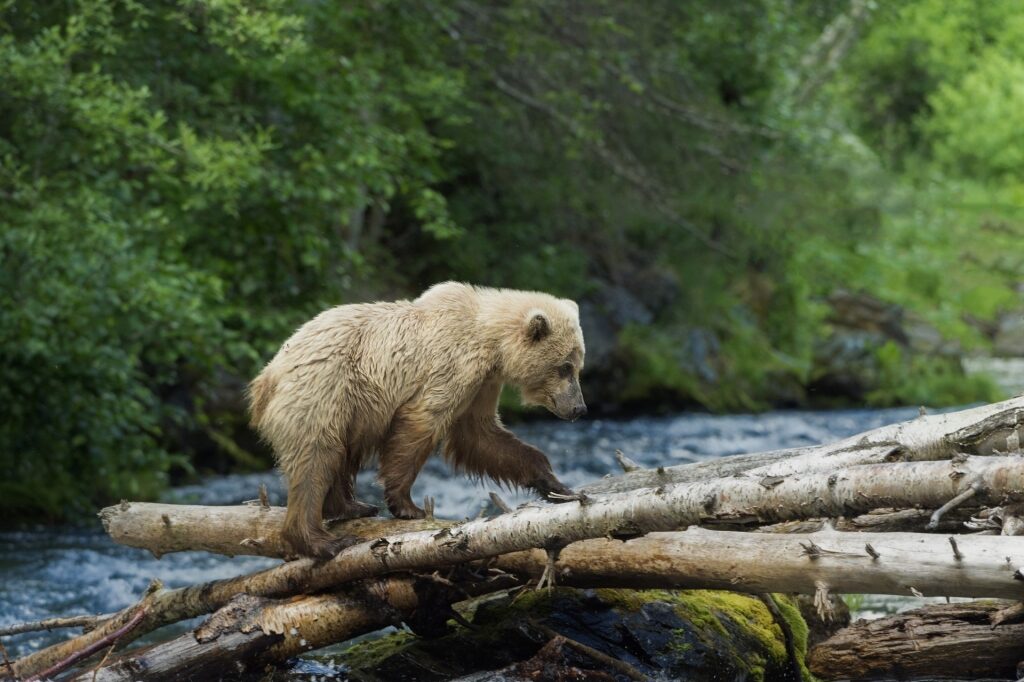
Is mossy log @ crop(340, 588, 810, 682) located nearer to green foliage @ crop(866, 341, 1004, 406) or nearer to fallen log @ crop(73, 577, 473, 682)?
fallen log @ crop(73, 577, 473, 682)

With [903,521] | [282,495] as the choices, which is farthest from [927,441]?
[282,495]

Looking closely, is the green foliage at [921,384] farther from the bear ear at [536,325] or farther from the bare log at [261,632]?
the bare log at [261,632]

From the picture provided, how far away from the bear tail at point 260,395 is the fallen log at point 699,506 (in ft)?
3.22

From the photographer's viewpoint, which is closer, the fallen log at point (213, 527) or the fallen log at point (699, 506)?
the fallen log at point (699, 506)

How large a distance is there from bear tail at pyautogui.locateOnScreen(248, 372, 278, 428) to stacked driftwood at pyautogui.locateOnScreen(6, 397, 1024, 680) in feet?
1.49

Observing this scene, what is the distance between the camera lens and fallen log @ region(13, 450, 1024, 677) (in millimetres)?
4465

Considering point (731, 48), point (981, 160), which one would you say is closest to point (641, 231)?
point (731, 48)

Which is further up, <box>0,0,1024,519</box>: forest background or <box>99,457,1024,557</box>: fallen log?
<box>0,0,1024,519</box>: forest background

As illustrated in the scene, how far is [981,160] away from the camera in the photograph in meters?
34.8

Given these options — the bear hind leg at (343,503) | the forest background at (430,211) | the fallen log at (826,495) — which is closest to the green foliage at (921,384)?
the forest background at (430,211)

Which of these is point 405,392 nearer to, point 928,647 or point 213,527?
point 213,527

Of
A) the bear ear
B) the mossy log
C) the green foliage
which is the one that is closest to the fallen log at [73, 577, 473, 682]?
the mossy log

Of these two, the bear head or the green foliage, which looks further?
the green foliage

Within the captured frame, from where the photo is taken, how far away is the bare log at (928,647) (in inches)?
207
